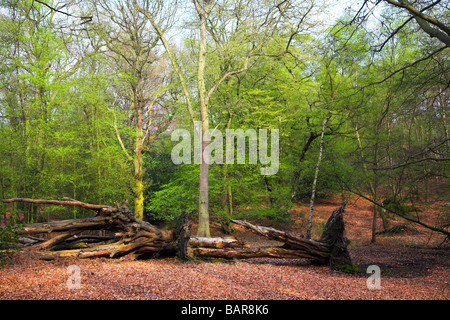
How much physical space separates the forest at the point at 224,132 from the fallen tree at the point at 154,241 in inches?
1.4

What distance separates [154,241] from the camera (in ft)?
20.5

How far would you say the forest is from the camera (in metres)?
6.52

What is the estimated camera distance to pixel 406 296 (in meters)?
4.36

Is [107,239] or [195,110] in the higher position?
[195,110]

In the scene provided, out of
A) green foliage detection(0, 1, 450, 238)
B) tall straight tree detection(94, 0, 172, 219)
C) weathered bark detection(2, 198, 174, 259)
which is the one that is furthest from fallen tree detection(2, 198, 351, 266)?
tall straight tree detection(94, 0, 172, 219)

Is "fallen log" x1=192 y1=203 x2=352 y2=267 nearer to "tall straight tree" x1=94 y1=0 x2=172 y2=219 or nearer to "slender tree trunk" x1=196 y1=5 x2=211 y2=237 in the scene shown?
"slender tree trunk" x1=196 y1=5 x2=211 y2=237

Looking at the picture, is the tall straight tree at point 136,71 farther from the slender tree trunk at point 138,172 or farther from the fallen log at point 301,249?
the fallen log at point 301,249

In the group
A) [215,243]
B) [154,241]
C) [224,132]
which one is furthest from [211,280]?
[224,132]

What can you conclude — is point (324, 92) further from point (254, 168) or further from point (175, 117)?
point (175, 117)

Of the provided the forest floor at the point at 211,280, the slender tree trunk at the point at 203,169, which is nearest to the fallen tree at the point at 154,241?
the forest floor at the point at 211,280

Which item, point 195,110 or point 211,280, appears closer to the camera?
point 211,280

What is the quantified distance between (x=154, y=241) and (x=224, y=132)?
7.99 metres

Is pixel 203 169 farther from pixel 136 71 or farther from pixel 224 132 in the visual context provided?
pixel 136 71

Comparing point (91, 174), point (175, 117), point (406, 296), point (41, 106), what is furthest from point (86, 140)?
point (406, 296)
